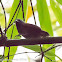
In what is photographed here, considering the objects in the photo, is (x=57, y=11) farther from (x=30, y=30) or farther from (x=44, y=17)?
(x=30, y=30)

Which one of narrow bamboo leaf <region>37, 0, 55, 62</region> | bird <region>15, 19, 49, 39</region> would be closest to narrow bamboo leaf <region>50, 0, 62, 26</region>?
narrow bamboo leaf <region>37, 0, 55, 62</region>

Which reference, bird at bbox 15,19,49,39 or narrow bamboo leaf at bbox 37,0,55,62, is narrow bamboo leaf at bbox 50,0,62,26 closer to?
narrow bamboo leaf at bbox 37,0,55,62

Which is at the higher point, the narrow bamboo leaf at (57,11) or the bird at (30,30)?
the narrow bamboo leaf at (57,11)

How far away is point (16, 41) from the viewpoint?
0.32 metres

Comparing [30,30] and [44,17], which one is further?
[44,17]

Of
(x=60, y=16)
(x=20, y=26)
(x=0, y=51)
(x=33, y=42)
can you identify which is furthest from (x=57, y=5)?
(x=0, y=51)

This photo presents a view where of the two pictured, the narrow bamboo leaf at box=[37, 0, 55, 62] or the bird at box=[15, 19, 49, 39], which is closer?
the bird at box=[15, 19, 49, 39]

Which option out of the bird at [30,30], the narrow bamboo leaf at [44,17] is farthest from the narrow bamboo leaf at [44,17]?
the bird at [30,30]

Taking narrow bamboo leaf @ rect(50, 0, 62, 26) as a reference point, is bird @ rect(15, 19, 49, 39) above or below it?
below

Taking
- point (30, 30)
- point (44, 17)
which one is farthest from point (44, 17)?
point (30, 30)

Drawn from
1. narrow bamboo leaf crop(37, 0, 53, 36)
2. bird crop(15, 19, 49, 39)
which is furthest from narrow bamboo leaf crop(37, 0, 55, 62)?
bird crop(15, 19, 49, 39)

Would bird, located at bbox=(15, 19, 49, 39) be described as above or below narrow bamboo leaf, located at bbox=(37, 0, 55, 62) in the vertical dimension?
below

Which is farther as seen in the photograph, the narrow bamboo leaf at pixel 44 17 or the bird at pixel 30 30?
the narrow bamboo leaf at pixel 44 17

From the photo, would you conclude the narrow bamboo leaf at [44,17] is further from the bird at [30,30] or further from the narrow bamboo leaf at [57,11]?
the bird at [30,30]
